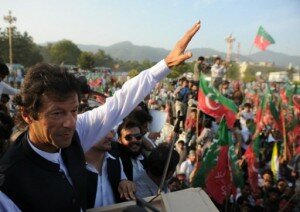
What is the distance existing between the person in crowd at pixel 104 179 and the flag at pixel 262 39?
16.0 metres

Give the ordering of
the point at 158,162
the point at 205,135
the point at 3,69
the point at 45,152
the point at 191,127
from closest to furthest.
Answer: the point at 45,152 < the point at 158,162 < the point at 3,69 < the point at 205,135 < the point at 191,127

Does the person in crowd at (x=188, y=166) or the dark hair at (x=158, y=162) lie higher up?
the dark hair at (x=158, y=162)

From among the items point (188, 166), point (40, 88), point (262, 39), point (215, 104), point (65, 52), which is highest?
point (262, 39)

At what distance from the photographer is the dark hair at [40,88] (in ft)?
4.60

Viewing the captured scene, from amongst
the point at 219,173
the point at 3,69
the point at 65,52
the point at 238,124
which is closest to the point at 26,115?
the point at 3,69

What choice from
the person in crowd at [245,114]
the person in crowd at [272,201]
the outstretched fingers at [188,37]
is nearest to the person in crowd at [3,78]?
the outstretched fingers at [188,37]

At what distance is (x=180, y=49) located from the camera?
1.93 meters

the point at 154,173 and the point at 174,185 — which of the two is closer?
the point at 154,173

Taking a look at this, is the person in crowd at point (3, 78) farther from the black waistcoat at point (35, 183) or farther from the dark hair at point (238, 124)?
the dark hair at point (238, 124)

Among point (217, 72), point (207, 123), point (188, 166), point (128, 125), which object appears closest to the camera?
point (128, 125)

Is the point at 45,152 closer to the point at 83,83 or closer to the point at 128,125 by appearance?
the point at 128,125

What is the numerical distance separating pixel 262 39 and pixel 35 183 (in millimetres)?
17291

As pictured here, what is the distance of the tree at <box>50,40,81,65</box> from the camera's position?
84125mm

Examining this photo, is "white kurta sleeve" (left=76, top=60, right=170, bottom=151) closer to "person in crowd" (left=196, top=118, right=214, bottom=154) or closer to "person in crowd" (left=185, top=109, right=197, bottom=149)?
"person in crowd" (left=196, top=118, right=214, bottom=154)
